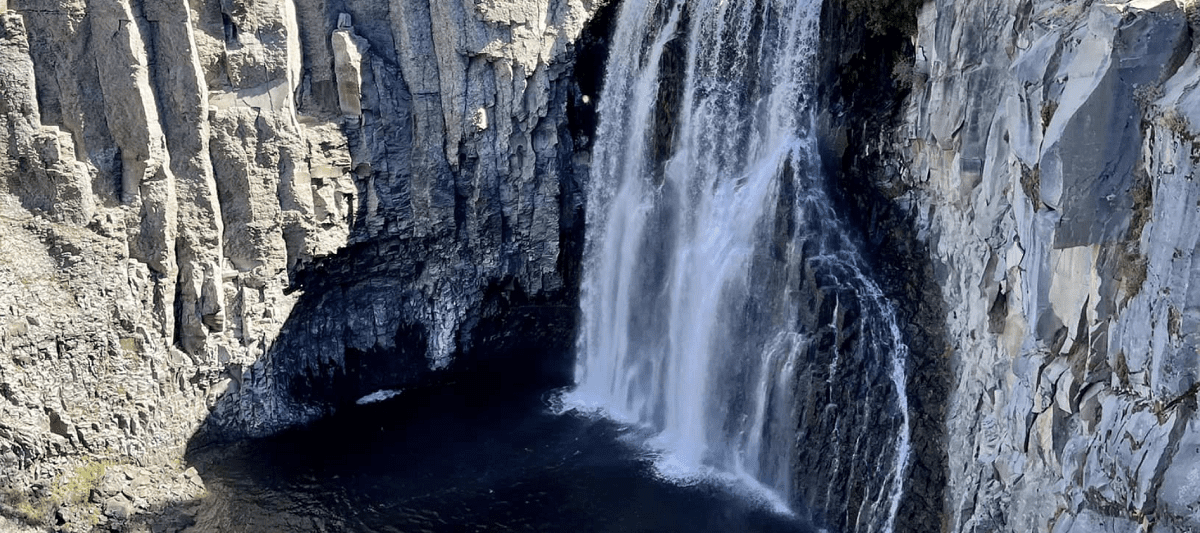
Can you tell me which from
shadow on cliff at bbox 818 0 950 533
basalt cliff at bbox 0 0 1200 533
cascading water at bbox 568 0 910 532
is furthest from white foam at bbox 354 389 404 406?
shadow on cliff at bbox 818 0 950 533

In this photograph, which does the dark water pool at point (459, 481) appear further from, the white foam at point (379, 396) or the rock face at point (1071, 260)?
the rock face at point (1071, 260)

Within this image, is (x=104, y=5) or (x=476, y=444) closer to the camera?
(x=104, y=5)

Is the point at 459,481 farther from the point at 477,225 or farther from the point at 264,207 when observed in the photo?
the point at 264,207

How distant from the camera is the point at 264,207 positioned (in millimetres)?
24406

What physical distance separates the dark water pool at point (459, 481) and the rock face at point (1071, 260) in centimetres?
608

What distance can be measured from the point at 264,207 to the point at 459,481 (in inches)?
313

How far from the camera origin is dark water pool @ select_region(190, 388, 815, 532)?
21.6 meters

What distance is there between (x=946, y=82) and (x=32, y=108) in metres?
17.9

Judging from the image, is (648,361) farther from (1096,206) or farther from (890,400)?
(1096,206)

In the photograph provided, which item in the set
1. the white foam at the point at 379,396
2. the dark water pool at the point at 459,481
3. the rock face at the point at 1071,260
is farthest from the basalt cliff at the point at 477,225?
the dark water pool at the point at 459,481

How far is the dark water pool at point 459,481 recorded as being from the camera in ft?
70.8

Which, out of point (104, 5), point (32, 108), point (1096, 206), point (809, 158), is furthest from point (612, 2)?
point (1096, 206)

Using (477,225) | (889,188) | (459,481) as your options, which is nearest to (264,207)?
(477,225)

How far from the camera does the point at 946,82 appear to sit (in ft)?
57.2
